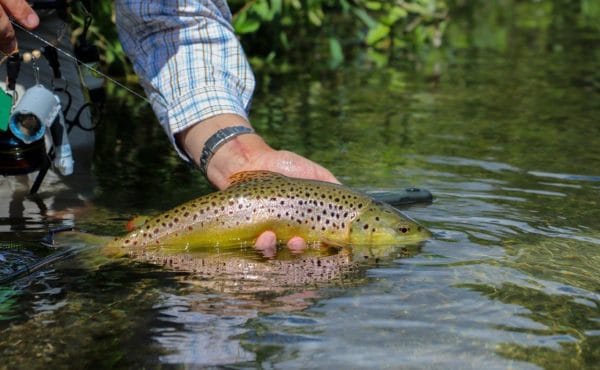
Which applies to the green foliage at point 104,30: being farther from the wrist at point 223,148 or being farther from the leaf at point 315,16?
the wrist at point 223,148

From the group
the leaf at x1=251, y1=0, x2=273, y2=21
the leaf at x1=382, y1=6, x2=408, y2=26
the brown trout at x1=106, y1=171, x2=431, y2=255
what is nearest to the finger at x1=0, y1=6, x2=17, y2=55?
the brown trout at x1=106, y1=171, x2=431, y2=255

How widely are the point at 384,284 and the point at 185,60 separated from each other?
5.27 ft

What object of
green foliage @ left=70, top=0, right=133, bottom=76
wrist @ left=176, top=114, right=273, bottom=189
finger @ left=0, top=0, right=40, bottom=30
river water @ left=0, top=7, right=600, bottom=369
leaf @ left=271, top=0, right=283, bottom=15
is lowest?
river water @ left=0, top=7, right=600, bottom=369

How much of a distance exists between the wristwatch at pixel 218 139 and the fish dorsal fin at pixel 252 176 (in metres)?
0.22

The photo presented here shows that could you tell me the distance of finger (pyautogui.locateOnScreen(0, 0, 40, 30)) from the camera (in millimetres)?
3566

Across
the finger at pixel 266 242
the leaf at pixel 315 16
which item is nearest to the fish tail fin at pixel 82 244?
the finger at pixel 266 242

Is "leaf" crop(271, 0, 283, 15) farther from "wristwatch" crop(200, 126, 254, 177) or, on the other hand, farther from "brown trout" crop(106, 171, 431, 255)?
"brown trout" crop(106, 171, 431, 255)

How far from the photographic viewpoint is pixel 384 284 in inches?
145

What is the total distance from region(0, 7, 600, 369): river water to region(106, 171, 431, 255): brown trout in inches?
8.4

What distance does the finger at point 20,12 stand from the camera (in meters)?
3.57

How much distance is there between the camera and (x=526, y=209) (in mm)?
4859

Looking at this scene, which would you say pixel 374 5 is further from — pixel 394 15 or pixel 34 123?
pixel 34 123

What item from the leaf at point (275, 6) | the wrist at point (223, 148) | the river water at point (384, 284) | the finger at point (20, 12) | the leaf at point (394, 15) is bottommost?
the river water at point (384, 284)

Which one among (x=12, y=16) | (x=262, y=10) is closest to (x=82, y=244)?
(x=12, y=16)
